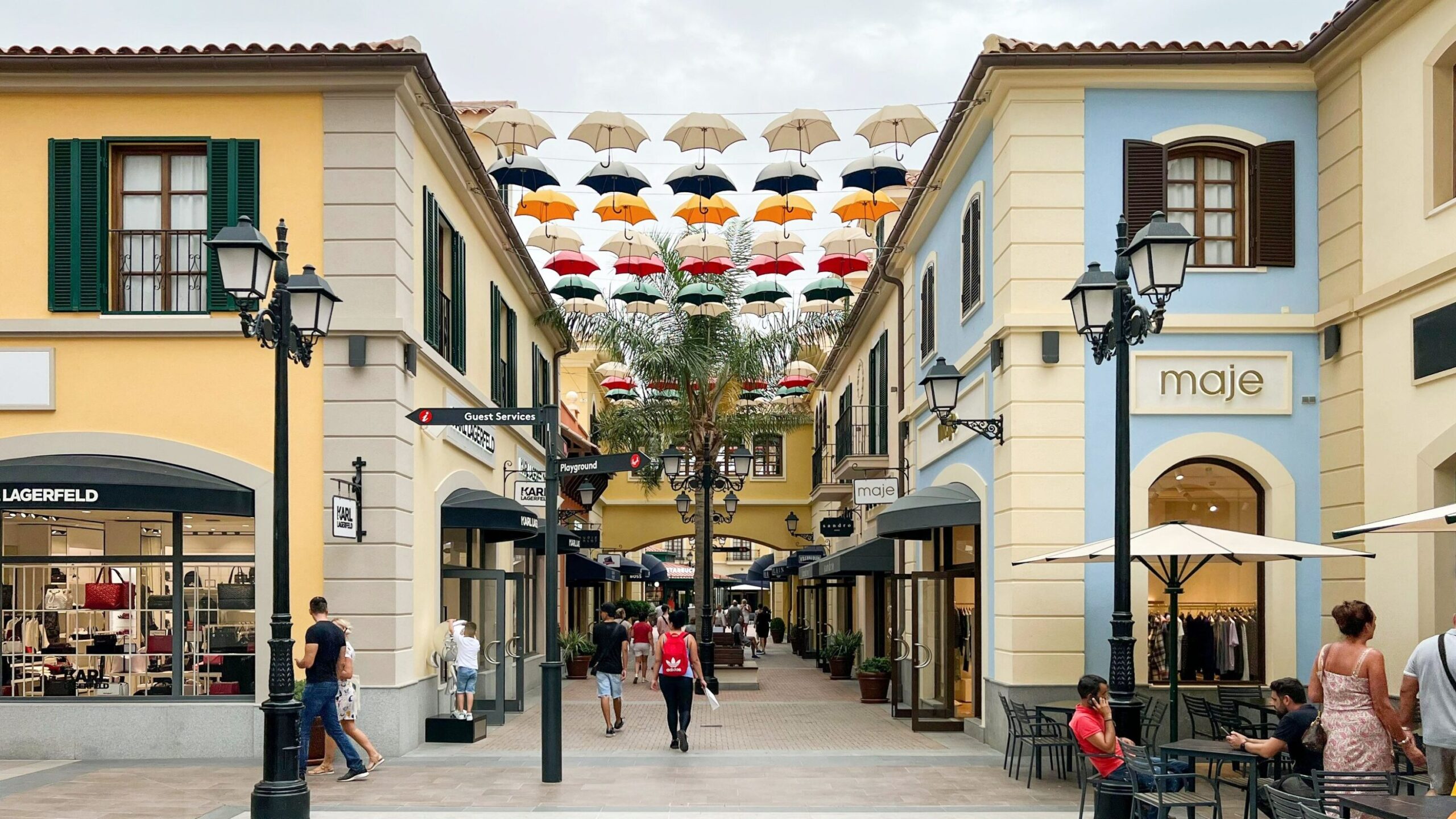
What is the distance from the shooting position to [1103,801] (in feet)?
32.9

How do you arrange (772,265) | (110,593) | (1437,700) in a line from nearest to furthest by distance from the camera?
(1437,700) < (110,593) < (772,265)

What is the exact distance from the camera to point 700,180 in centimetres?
1956

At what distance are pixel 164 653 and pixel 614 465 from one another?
19.1ft

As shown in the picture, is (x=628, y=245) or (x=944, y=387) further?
(x=628, y=245)

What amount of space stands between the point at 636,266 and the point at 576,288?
2.89 m

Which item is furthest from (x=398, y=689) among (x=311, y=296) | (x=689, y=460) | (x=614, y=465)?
(x=689, y=460)

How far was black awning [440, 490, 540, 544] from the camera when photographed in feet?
57.6

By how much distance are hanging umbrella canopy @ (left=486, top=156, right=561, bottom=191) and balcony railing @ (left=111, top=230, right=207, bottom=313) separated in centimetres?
508

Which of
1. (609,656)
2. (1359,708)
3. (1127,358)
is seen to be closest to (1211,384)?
(1127,358)

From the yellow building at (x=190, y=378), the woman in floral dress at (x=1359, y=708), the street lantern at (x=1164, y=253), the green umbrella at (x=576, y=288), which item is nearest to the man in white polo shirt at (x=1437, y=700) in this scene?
the woman in floral dress at (x=1359, y=708)

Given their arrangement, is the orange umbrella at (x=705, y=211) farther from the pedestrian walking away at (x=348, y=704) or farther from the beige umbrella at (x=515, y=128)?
the pedestrian walking away at (x=348, y=704)

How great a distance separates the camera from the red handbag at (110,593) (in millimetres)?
14820

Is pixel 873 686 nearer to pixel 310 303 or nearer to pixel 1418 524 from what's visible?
pixel 1418 524

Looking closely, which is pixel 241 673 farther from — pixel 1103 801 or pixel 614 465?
pixel 1103 801
